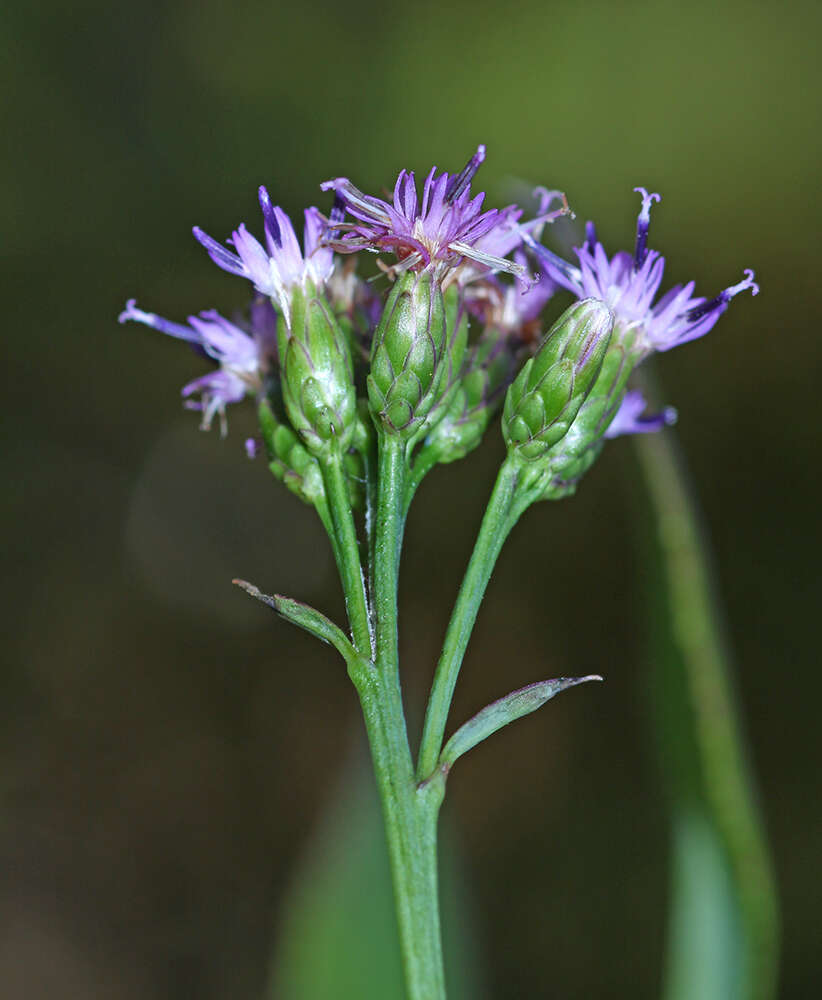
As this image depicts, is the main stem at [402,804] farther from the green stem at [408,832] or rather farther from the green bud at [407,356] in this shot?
the green bud at [407,356]

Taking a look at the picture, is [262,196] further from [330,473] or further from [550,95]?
[550,95]

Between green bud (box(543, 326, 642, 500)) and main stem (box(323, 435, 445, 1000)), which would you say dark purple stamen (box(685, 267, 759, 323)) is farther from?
main stem (box(323, 435, 445, 1000))

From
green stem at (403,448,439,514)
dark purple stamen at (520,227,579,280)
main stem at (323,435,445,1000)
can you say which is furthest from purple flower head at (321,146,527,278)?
main stem at (323,435,445,1000)

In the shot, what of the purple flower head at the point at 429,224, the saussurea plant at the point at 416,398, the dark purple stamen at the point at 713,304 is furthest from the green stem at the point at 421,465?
the dark purple stamen at the point at 713,304

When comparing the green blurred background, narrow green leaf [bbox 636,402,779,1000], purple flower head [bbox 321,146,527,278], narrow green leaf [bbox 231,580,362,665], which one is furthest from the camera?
the green blurred background

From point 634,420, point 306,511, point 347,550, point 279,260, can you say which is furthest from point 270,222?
point 306,511

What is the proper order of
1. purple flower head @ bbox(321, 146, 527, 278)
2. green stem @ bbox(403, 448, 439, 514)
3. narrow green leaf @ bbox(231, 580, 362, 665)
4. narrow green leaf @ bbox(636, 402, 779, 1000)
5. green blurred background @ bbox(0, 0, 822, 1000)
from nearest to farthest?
narrow green leaf @ bbox(231, 580, 362, 665) → purple flower head @ bbox(321, 146, 527, 278) → green stem @ bbox(403, 448, 439, 514) → narrow green leaf @ bbox(636, 402, 779, 1000) → green blurred background @ bbox(0, 0, 822, 1000)

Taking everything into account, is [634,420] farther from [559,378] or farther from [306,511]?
[306,511]
